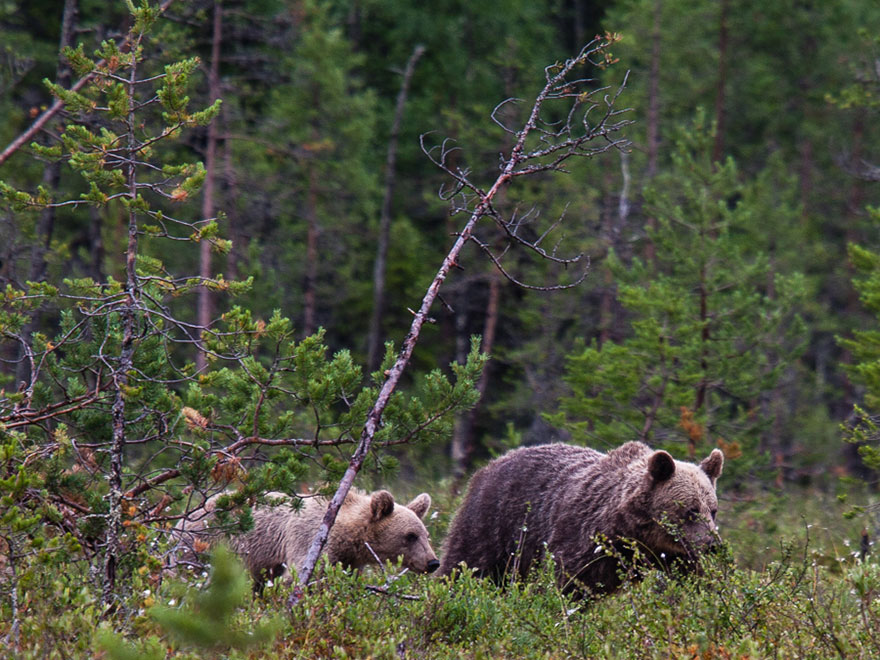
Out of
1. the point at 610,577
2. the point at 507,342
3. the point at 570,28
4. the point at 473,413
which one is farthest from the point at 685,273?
the point at 570,28

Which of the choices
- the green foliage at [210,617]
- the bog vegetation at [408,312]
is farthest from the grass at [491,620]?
the green foliage at [210,617]

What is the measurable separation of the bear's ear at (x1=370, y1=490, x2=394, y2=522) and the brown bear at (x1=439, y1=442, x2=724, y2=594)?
0.64 metres

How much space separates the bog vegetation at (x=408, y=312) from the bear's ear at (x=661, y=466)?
0.96 meters

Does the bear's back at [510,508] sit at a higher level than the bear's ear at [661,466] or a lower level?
lower

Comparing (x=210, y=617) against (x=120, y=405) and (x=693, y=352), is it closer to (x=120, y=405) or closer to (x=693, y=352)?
(x=120, y=405)

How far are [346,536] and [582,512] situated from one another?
2310 millimetres

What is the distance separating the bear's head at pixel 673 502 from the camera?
8031mm

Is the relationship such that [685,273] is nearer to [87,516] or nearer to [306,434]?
[306,434]

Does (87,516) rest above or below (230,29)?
below

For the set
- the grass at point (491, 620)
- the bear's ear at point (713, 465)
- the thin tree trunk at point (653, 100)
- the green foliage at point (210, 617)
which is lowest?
the grass at point (491, 620)

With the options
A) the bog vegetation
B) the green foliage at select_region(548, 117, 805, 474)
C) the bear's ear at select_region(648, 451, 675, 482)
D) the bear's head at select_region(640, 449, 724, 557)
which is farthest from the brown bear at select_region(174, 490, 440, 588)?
the green foliage at select_region(548, 117, 805, 474)

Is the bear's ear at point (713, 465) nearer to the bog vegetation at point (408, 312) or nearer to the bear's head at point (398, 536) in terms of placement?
the bog vegetation at point (408, 312)

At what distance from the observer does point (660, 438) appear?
48.0 ft

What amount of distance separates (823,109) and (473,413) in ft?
55.8
